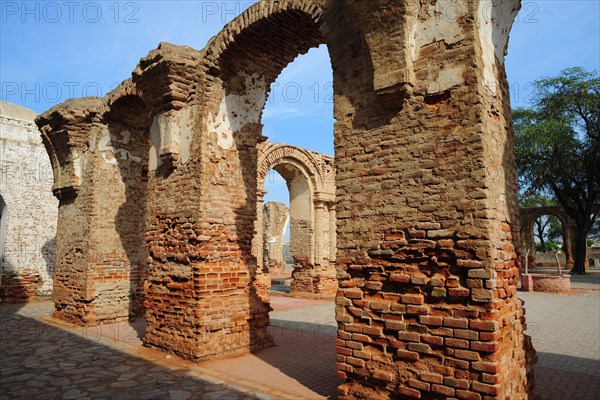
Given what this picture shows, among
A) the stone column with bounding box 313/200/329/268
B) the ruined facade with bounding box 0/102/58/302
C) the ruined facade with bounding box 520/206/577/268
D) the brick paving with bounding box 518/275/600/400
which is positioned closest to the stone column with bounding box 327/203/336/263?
the stone column with bounding box 313/200/329/268

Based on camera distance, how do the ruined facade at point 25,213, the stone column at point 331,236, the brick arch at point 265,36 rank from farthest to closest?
the stone column at point 331,236 → the ruined facade at point 25,213 → the brick arch at point 265,36

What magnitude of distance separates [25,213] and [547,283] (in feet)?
60.6

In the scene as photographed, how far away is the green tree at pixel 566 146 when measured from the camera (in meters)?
22.6

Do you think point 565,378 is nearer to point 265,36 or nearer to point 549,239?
point 265,36

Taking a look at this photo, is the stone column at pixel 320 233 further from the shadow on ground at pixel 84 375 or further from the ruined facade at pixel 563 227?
the ruined facade at pixel 563 227

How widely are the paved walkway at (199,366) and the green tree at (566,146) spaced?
1628 centimetres

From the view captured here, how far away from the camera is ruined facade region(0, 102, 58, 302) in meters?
13.8

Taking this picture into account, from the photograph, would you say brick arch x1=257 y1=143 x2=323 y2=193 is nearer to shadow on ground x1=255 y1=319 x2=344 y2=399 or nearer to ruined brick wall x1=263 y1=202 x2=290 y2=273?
shadow on ground x1=255 y1=319 x2=344 y2=399

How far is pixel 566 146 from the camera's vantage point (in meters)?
22.8

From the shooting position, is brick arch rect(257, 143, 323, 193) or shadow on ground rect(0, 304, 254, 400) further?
brick arch rect(257, 143, 323, 193)

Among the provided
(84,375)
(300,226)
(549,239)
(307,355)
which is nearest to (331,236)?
(300,226)

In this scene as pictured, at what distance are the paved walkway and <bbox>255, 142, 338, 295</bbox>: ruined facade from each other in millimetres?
6063

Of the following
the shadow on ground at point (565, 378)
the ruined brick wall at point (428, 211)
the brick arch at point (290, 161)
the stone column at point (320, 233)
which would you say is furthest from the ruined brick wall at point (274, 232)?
the ruined brick wall at point (428, 211)

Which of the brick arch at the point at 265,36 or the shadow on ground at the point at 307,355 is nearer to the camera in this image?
the shadow on ground at the point at 307,355
